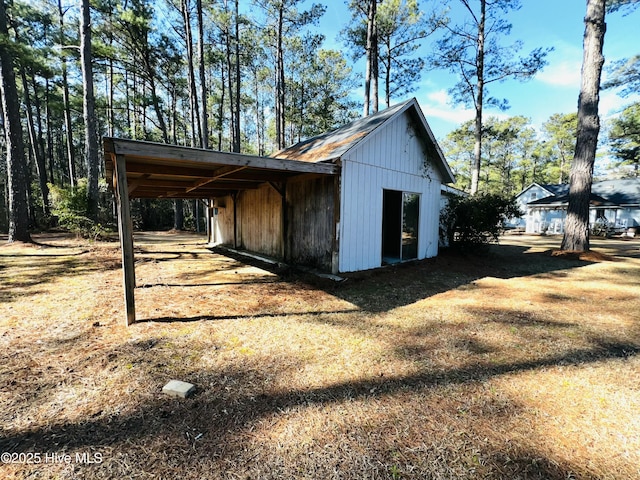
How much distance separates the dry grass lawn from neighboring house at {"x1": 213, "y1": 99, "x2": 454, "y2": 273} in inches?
66.1

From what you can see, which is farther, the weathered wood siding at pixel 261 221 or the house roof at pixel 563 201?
the house roof at pixel 563 201

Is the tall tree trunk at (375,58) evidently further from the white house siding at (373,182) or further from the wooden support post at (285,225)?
the wooden support post at (285,225)

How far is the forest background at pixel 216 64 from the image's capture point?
42.5ft

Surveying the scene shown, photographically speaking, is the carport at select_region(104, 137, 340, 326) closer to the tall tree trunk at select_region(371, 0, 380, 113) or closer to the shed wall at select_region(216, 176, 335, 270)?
the shed wall at select_region(216, 176, 335, 270)

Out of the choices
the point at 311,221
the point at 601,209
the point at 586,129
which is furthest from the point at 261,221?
the point at 601,209

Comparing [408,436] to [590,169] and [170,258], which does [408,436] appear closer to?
[170,258]

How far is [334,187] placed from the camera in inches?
230

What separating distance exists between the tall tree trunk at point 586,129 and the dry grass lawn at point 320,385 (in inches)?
192

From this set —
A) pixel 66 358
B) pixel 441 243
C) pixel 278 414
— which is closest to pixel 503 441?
pixel 278 414

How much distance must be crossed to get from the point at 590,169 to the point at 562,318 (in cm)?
782

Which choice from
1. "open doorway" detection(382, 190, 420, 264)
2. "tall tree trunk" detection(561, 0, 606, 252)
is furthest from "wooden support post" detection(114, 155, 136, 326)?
"tall tree trunk" detection(561, 0, 606, 252)

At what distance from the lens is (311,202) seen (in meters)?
6.54

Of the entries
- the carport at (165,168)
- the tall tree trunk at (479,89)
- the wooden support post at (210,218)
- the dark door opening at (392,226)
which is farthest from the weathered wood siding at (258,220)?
the tall tree trunk at (479,89)

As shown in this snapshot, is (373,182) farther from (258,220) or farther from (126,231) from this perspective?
(126,231)
